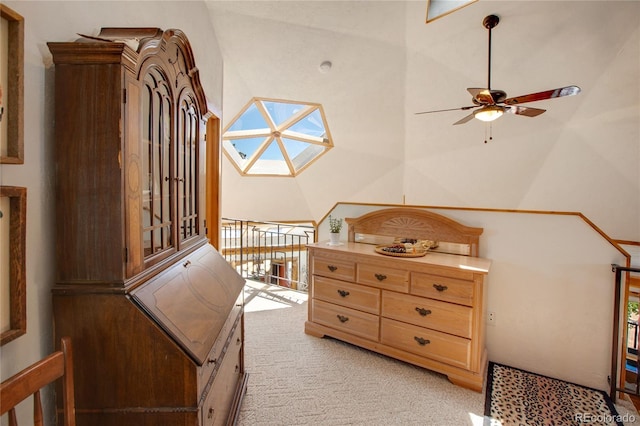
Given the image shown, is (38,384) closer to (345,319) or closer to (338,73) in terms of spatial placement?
(345,319)

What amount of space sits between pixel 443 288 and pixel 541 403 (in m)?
1.03

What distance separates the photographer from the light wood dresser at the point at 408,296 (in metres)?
2.42

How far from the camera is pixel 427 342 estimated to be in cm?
257

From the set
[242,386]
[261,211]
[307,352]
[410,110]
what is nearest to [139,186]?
[242,386]

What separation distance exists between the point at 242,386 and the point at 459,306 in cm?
177

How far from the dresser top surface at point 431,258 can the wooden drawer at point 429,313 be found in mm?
314

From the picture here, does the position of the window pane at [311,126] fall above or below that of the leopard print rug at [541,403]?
above

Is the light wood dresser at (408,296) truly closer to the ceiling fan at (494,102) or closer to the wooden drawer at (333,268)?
the wooden drawer at (333,268)

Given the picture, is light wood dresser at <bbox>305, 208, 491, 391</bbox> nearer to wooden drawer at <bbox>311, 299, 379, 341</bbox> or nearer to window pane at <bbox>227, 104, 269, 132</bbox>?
wooden drawer at <bbox>311, 299, 379, 341</bbox>

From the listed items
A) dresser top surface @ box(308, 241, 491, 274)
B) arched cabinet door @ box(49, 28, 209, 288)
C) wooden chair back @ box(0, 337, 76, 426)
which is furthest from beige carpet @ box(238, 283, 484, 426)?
arched cabinet door @ box(49, 28, 209, 288)

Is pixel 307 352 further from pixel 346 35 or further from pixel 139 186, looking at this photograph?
pixel 346 35

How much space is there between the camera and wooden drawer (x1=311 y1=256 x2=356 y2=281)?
2.96 meters

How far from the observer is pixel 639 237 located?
3213 mm

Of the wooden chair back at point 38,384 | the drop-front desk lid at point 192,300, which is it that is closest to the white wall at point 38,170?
the wooden chair back at point 38,384
